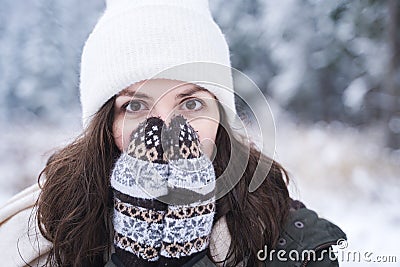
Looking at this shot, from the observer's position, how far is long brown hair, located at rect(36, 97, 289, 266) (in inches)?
33.6

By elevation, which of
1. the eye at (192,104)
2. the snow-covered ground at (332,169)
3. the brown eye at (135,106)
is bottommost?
the snow-covered ground at (332,169)

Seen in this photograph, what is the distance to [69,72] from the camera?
2.01 meters

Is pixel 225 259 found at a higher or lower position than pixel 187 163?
lower

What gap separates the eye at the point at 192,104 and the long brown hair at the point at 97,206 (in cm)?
8

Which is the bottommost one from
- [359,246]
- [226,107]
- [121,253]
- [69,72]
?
[359,246]

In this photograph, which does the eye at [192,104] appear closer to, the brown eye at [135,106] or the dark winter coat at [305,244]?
the brown eye at [135,106]

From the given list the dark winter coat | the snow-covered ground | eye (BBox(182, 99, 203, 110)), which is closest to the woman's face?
eye (BBox(182, 99, 203, 110))

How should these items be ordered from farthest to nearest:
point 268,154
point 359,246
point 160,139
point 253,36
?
point 253,36 < point 359,246 < point 268,154 < point 160,139

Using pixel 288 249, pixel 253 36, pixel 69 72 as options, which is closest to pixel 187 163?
pixel 288 249

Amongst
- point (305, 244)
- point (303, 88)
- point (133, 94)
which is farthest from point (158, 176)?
Answer: point (303, 88)

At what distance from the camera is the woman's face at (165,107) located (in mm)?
769

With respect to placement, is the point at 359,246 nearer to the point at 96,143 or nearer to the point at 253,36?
the point at 253,36

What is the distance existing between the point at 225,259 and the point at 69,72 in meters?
1.32

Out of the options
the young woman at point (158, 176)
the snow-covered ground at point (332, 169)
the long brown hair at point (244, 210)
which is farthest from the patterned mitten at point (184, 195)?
the snow-covered ground at point (332, 169)
